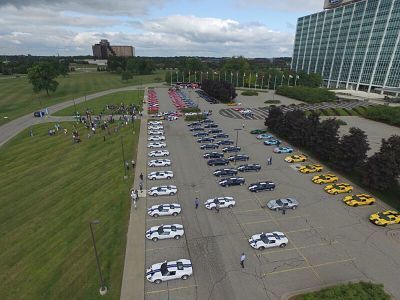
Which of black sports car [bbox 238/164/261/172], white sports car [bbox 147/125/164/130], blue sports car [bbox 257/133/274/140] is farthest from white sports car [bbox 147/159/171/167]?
blue sports car [bbox 257/133/274/140]

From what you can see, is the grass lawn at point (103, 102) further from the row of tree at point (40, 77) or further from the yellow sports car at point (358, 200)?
the yellow sports car at point (358, 200)

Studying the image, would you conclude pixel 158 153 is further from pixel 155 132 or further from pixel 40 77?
pixel 40 77

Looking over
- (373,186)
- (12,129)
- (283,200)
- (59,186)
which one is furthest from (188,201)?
(12,129)

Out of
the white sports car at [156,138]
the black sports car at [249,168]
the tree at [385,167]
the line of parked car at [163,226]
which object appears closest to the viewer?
the line of parked car at [163,226]

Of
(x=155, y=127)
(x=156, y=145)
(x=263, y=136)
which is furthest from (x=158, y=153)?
(x=263, y=136)

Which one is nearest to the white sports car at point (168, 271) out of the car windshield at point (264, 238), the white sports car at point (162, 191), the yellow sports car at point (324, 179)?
the car windshield at point (264, 238)

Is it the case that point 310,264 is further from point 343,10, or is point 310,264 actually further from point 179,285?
point 343,10
